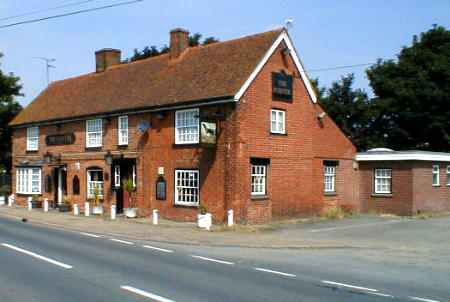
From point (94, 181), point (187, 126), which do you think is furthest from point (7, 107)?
point (187, 126)

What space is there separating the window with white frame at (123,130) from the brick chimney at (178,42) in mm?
4081

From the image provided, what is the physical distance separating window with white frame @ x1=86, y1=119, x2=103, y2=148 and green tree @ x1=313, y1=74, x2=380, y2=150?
78.2 ft

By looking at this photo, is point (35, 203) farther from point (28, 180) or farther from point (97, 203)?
point (97, 203)

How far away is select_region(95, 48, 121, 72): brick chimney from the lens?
34344mm

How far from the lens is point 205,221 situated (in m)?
21.9

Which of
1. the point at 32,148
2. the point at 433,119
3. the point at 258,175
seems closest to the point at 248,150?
the point at 258,175

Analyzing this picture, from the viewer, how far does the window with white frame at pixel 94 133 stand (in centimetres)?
2948

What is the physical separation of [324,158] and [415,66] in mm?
22307

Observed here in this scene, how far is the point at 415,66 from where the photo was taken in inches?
1828

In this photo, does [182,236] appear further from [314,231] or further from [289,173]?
[289,173]

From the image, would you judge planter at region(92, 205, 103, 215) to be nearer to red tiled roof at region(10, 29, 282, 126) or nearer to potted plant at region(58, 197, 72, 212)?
potted plant at region(58, 197, 72, 212)

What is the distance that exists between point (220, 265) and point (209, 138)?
33.5 ft

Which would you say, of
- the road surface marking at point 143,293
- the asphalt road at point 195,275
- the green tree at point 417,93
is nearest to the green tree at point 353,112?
the green tree at point 417,93

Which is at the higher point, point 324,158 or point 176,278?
point 324,158
